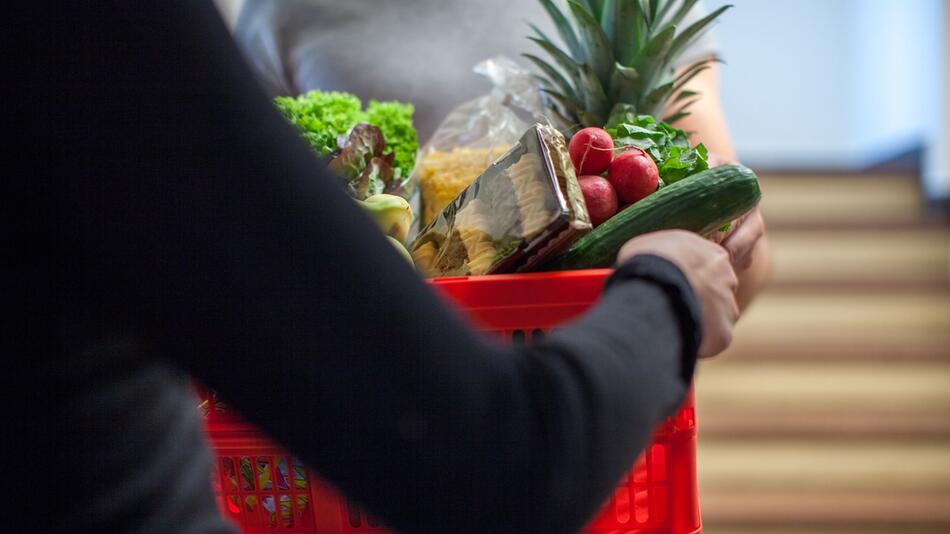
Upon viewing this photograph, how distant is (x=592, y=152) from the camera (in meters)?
0.97

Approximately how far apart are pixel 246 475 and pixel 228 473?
2 cm

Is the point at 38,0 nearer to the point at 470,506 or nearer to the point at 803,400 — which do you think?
the point at 470,506

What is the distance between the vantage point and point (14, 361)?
0.56 meters

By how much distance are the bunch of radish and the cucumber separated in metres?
0.04

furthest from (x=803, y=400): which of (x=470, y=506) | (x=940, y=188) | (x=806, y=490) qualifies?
(x=470, y=506)

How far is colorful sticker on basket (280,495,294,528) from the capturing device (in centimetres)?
91

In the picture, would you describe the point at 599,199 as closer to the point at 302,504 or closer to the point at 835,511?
the point at 302,504

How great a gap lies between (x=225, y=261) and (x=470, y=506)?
0.20 meters

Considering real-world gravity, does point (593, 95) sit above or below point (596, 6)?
below

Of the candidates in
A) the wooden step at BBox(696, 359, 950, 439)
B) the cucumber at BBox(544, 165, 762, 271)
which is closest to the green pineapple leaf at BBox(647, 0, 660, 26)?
the cucumber at BBox(544, 165, 762, 271)

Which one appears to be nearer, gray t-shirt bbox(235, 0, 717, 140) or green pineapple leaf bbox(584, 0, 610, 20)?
green pineapple leaf bbox(584, 0, 610, 20)

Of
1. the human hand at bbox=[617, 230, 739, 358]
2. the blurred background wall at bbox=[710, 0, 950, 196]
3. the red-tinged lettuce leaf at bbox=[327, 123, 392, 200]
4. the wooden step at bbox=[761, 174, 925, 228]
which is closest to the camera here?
the human hand at bbox=[617, 230, 739, 358]

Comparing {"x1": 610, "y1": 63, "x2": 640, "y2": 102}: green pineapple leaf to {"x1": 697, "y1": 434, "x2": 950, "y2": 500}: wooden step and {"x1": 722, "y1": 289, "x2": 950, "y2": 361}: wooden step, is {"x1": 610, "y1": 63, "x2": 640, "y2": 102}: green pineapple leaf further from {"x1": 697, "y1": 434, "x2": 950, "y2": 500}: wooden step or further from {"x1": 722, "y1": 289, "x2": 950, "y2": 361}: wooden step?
{"x1": 722, "y1": 289, "x2": 950, "y2": 361}: wooden step

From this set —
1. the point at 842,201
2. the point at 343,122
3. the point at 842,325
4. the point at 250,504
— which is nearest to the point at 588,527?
the point at 250,504
